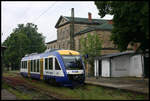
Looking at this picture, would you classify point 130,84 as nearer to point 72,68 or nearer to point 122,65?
point 72,68

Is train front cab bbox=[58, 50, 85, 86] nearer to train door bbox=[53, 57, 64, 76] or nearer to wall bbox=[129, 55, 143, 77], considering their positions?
train door bbox=[53, 57, 64, 76]

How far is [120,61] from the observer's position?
3184cm

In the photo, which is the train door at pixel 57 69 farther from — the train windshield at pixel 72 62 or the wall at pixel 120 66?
the wall at pixel 120 66

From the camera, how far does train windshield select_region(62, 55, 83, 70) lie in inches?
757

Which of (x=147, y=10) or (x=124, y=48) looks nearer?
(x=147, y=10)

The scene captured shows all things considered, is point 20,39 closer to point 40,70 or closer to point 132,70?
point 132,70

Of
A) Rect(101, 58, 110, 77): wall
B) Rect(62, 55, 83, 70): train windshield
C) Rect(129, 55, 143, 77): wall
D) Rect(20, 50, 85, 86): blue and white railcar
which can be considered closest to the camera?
Rect(20, 50, 85, 86): blue and white railcar

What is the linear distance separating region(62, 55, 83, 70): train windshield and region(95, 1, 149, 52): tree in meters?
3.08

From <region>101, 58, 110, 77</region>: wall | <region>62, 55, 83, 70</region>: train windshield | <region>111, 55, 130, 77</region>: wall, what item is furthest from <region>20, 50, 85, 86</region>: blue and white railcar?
<region>111, 55, 130, 77</region>: wall

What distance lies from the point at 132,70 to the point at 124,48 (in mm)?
14253

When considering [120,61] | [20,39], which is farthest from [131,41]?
[20,39]

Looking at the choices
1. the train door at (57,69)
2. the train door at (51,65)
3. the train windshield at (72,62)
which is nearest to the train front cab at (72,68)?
the train windshield at (72,62)

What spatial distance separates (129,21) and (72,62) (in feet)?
20.7

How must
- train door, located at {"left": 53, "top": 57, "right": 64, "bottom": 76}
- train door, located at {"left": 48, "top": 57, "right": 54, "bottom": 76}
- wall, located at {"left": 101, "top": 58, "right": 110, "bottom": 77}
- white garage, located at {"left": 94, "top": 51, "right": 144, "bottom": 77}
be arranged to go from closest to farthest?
train door, located at {"left": 53, "top": 57, "right": 64, "bottom": 76}
train door, located at {"left": 48, "top": 57, "right": 54, "bottom": 76}
white garage, located at {"left": 94, "top": 51, "right": 144, "bottom": 77}
wall, located at {"left": 101, "top": 58, "right": 110, "bottom": 77}
